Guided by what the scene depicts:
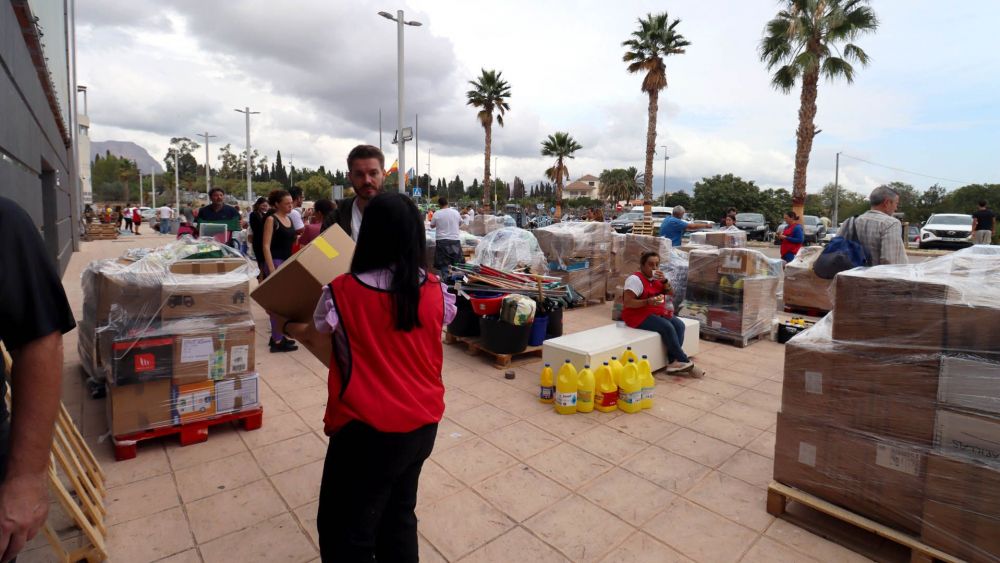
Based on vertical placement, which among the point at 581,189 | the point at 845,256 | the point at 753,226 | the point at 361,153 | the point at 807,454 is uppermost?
the point at 581,189

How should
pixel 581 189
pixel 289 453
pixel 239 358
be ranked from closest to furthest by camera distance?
pixel 289 453 < pixel 239 358 < pixel 581 189

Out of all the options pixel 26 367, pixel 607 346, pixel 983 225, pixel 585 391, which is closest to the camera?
pixel 26 367

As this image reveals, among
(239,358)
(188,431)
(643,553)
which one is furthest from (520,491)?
(188,431)

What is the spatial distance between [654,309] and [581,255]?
12.5 feet

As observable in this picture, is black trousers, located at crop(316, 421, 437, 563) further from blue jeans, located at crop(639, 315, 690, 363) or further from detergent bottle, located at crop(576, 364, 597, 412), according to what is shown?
blue jeans, located at crop(639, 315, 690, 363)

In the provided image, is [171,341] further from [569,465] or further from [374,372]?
[569,465]

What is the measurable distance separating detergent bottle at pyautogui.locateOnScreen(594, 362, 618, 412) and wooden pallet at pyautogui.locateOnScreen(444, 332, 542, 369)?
4.61 ft

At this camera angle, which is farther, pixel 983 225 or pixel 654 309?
pixel 983 225

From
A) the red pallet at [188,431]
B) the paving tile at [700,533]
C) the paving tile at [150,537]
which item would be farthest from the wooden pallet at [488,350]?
the paving tile at [150,537]

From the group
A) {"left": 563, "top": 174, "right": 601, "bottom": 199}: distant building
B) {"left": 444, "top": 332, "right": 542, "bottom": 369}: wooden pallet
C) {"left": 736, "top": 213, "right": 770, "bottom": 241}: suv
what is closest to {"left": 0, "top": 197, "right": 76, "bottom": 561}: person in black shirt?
{"left": 444, "top": 332, "right": 542, "bottom": 369}: wooden pallet

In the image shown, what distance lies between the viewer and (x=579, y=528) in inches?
112

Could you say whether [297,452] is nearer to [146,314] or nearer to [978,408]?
[146,314]

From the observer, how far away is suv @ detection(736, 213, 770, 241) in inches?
986

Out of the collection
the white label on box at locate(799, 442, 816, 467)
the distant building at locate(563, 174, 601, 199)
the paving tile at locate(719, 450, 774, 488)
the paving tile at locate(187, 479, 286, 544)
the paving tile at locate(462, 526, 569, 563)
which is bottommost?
the paving tile at locate(462, 526, 569, 563)
